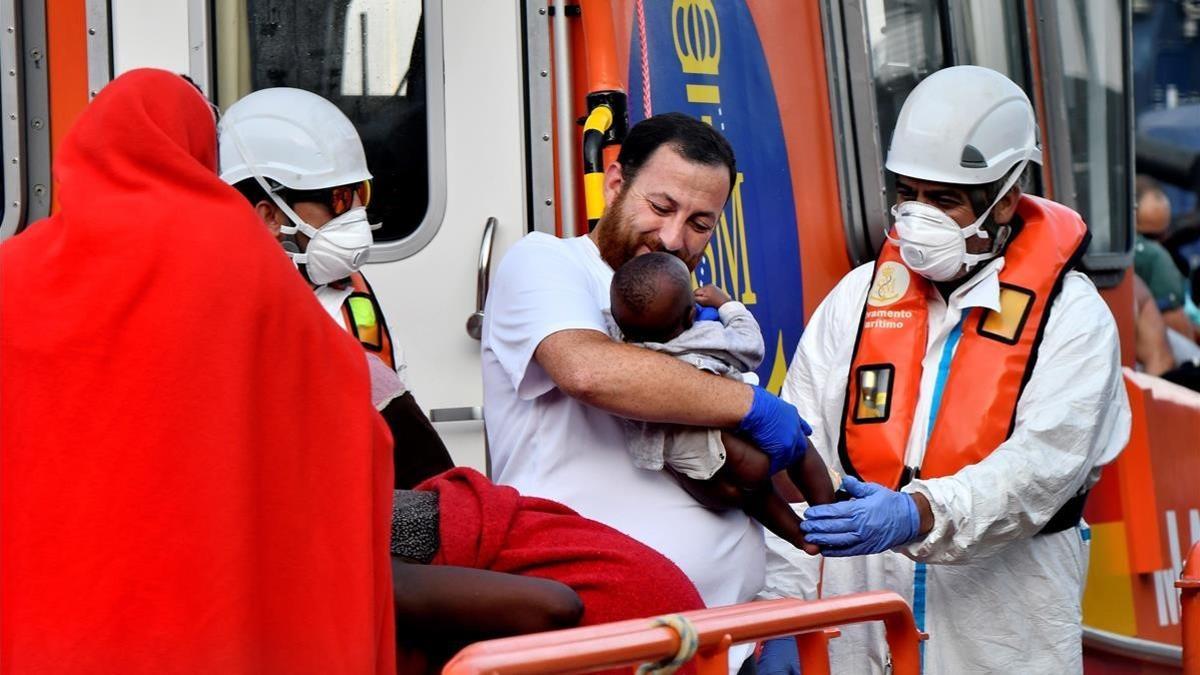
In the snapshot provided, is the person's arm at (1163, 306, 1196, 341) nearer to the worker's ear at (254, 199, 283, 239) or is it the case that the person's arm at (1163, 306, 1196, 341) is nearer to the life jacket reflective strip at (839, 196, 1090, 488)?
the life jacket reflective strip at (839, 196, 1090, 488)

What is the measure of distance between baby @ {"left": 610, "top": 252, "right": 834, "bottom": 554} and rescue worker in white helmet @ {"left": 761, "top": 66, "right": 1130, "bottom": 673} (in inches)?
26.3

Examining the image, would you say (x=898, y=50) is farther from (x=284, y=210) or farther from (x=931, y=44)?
(x=284, y=210)

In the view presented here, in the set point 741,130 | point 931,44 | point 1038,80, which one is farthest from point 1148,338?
point 741,130

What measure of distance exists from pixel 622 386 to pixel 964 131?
55.7 inches

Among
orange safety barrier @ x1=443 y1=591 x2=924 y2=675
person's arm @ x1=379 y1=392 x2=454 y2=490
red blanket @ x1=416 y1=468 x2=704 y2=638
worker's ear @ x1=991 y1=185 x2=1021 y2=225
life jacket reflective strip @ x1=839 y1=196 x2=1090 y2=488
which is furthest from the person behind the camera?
worker's ear @ x1=991 y1=185 x2=1021 y2=225

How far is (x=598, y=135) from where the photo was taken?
3393 mm

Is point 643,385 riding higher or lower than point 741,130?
lower

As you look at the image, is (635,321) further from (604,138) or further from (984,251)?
(984,251)

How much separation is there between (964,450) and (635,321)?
109cm

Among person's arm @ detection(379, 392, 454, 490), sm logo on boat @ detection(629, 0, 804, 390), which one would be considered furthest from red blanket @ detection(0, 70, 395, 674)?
sm logo on boat @ detection(629, 0, 804, 390)

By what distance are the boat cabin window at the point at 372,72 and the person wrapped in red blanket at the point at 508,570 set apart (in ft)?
4.40

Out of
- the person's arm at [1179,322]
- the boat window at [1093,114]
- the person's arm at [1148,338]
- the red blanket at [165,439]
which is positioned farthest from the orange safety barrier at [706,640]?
the person's arm at [1179,322]

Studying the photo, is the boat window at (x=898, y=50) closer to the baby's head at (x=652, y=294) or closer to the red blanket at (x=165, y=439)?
the baby's head at (x=652, y=294)

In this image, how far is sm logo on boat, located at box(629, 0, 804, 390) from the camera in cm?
379
